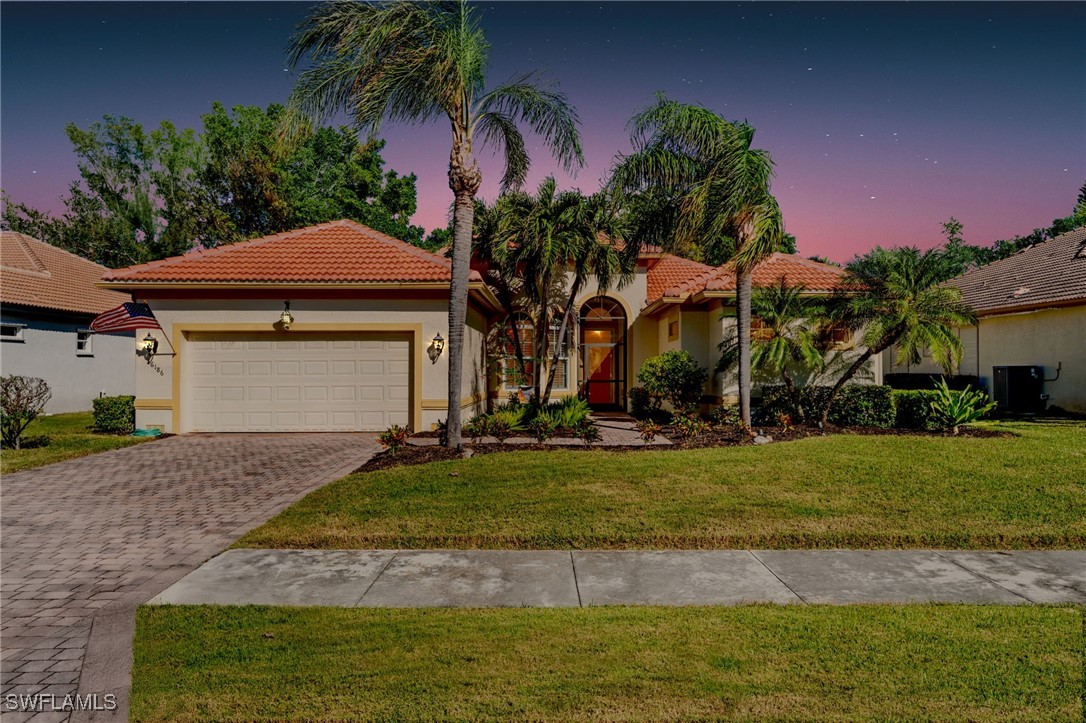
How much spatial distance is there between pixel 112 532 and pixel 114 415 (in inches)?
356

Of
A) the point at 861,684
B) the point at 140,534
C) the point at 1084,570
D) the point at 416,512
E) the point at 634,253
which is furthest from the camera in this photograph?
the point at 634,253

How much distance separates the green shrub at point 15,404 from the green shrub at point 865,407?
55.4 feet

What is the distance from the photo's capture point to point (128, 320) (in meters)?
12.8

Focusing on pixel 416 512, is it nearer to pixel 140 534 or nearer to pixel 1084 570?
pixel 140 534

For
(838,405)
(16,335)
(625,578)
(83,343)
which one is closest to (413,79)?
(625,578)

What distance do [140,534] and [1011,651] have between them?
7.45 metres

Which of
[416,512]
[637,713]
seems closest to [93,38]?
[416,512]

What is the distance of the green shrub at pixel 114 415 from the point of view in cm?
1332

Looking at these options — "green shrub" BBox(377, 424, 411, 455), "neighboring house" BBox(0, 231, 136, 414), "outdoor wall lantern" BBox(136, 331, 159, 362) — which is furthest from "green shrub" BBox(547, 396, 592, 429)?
"neighboring house" BBox(0, 231, 136, 414)

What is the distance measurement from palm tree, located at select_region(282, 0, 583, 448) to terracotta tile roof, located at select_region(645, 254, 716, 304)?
9883 millimetres

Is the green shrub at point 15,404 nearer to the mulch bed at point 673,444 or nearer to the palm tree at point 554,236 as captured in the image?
the mulch bed at point 673,444

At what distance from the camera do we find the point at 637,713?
9.11ft

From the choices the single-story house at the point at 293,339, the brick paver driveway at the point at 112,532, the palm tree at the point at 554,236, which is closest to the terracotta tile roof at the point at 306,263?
the single-story house at the point at 293,339

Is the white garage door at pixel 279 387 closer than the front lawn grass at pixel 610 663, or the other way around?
the front lawn grass at pixel 610 663
